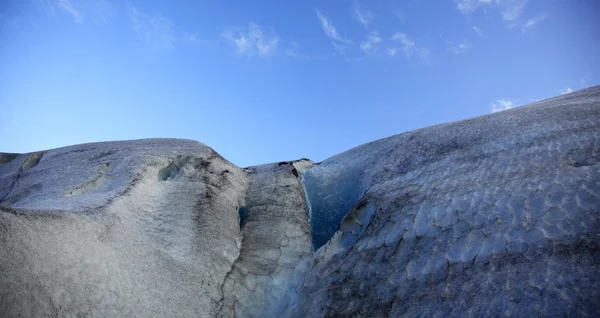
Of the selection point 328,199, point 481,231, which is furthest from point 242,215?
point 481,231

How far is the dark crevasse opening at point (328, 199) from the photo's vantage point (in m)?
7.16

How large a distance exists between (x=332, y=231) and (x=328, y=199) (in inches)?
39.0

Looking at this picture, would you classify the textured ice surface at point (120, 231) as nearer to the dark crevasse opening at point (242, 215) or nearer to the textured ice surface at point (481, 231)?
the dark crevasse opening at point (242, 215)

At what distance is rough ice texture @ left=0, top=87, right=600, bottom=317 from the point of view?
3611mm

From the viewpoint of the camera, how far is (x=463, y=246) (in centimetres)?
421

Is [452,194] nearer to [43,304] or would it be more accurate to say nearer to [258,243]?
[258,243]

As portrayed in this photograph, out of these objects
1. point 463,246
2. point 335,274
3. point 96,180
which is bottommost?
point 335,274

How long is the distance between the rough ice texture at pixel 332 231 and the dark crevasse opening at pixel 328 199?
5cm

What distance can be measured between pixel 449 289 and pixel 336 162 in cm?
572

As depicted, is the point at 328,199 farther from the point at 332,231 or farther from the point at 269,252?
the point at 269,252

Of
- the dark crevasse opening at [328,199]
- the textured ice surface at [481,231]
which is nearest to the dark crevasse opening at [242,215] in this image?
the dark crevasse opening at [328,199]

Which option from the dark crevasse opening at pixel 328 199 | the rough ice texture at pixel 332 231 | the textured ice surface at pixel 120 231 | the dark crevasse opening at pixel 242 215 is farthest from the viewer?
the dark crevasse opening at pixel 328 199

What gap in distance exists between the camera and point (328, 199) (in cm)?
794

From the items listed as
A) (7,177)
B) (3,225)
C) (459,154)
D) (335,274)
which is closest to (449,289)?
(335,274)
